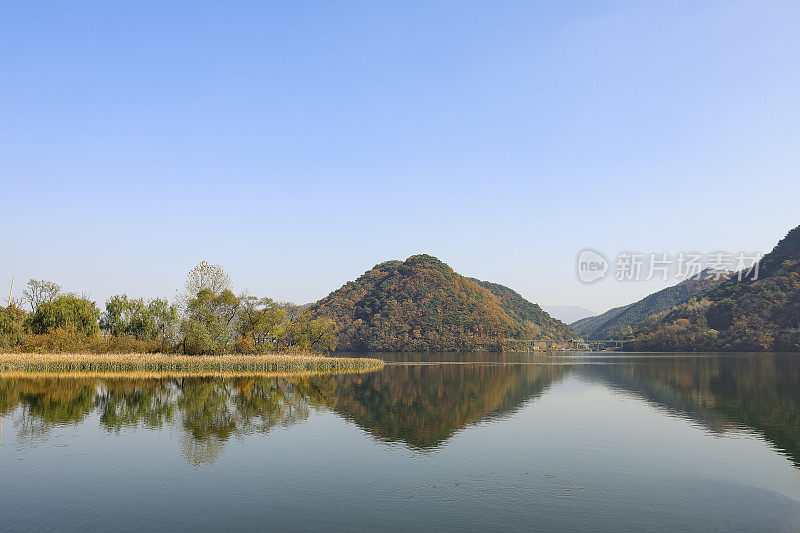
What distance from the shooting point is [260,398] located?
4466 cm

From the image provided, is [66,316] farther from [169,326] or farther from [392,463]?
[392,463]

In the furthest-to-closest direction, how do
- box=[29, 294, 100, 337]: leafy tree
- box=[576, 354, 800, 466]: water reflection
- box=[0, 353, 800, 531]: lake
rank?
box=[29, 294, 100, 337]: leafy tree
box=[576, 354, 800, 466]: water reflection
box=[0, 353, 800, 531]: lake

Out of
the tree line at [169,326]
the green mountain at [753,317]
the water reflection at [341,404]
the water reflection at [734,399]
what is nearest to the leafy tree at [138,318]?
the tree line at [169,326]

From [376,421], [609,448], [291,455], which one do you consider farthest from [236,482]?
[609,448]

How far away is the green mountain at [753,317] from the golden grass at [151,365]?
144 metres

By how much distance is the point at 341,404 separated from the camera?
42.1m

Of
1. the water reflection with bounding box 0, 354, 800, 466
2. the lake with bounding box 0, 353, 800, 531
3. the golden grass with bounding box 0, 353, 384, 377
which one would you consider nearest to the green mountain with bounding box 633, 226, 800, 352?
the water reflection with bounding box 0, 354, 800, 466

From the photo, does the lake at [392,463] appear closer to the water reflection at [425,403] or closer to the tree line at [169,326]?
the water reflection at [425,403]

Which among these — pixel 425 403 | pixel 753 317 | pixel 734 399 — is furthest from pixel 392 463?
pixel 753 317

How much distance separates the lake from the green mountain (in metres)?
139

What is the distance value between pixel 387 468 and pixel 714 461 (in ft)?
46.9

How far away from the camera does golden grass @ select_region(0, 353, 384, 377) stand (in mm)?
66250

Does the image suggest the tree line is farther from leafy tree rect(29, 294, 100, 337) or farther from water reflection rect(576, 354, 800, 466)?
water reflection rect(576, 354, 800, 466)

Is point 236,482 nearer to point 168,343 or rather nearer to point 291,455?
point 291,455
